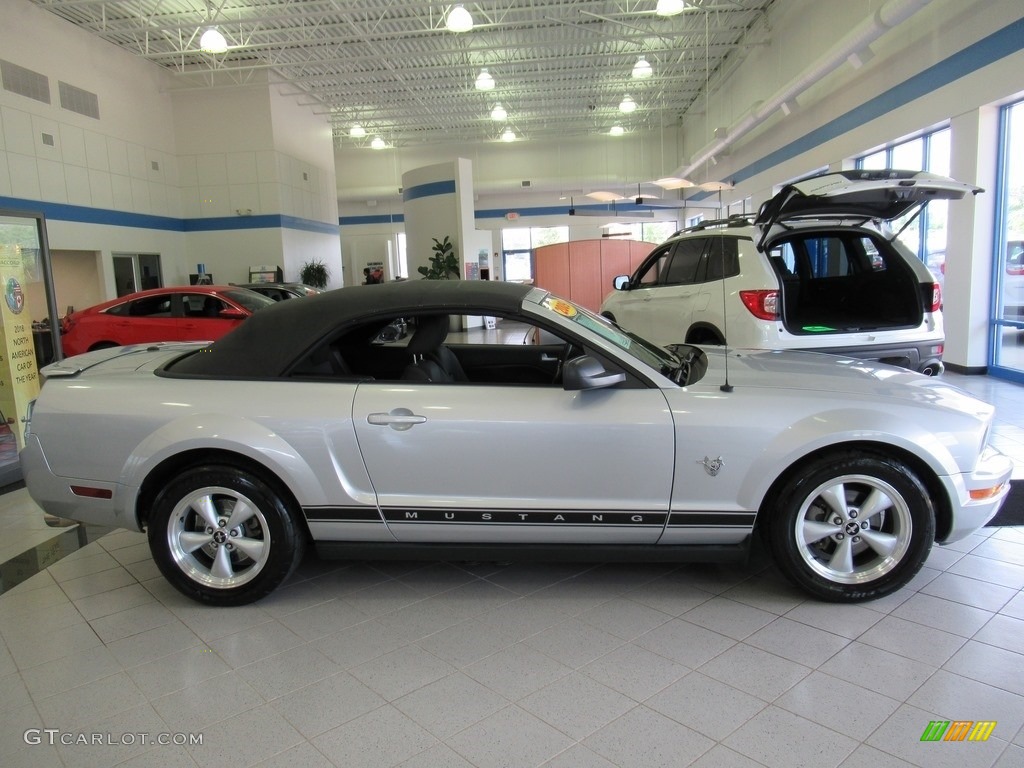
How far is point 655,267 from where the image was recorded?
6895mm

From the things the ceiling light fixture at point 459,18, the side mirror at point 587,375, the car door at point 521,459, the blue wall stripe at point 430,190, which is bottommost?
the car door at point 521,459

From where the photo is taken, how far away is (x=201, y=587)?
9.31ft

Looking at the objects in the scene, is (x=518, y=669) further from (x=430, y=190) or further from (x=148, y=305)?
(x=430, y=190)

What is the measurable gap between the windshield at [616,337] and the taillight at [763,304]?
194 cm

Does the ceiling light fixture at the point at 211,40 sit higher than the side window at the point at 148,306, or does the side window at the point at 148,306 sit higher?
the ceiling light fixture at the point at 211,40

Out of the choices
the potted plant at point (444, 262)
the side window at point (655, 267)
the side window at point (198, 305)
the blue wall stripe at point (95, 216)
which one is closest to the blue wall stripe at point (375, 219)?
the blue wall stripe at point (95, 216)

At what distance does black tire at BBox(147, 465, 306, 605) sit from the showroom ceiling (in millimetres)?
A: 10164

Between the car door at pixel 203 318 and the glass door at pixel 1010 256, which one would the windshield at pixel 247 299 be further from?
the glass door at pixel 1010 256

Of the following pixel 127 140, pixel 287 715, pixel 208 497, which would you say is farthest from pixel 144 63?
pixel 287 715

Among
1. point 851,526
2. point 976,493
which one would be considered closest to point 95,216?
point 851,526

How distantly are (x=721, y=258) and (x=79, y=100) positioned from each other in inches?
584

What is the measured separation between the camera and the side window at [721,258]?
530 centimetres

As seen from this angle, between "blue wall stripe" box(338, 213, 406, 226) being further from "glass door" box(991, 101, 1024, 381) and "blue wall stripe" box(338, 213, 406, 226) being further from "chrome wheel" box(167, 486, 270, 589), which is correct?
"chrome wheel" box(167, 486, 270, 589)

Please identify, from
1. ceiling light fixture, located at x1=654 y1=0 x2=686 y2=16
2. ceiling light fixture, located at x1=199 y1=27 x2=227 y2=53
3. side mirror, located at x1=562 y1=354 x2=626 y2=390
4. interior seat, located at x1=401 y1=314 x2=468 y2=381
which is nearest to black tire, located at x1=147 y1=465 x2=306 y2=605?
interior seat, located at x1=401 y1=314 x2=468 y2=381
